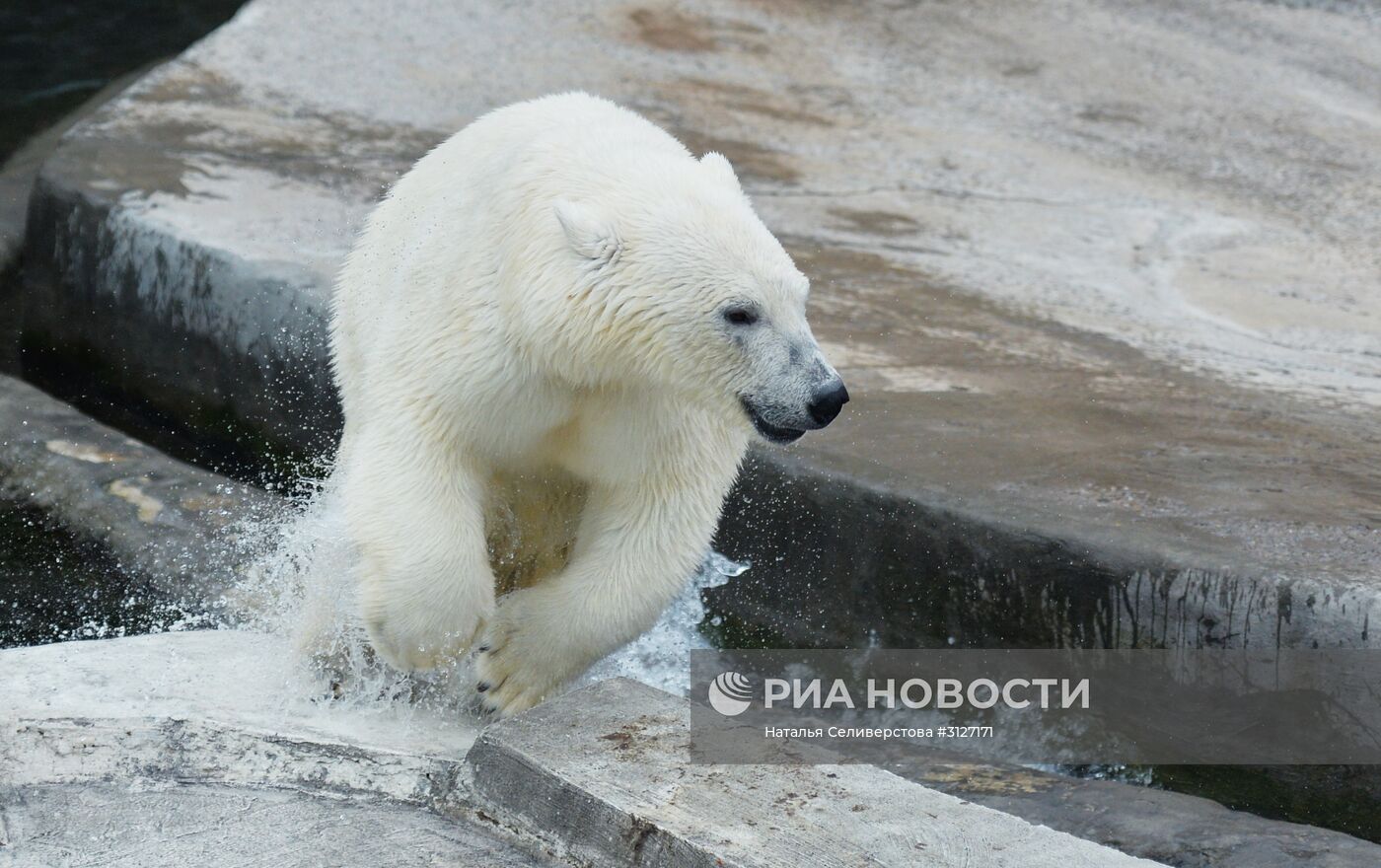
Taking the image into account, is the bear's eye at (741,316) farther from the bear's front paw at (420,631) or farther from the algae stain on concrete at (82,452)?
the algae stain on concrete at (82,452)

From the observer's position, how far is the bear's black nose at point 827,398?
2.77 metres

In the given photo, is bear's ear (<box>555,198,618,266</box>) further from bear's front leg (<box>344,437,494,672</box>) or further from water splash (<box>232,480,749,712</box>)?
water splash (<box>232,480,749,712</box>)

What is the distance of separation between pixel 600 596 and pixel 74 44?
30.2ft

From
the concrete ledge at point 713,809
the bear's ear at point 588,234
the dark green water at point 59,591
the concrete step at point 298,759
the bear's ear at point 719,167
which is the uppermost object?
the bear's ear at point 719,167

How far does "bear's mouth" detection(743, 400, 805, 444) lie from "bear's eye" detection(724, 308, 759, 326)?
6.1 inches

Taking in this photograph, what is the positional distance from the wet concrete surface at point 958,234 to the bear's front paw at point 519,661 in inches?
44.8

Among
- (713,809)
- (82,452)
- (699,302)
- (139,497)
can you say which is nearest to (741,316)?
(699,302)

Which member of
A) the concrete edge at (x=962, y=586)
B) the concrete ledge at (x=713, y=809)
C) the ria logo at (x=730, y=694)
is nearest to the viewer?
the concrete ledge at (x=713, y=809)

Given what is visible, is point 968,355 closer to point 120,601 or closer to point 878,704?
point 878,704

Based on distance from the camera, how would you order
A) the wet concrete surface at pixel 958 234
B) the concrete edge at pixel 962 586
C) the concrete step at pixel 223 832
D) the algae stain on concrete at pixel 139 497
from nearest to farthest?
the concrete step at pixel 223 832
the concrete edge at pixel 962 586
the wet concrete surface at pixel 958 234
the algae stain on concrete at pixel 139 497

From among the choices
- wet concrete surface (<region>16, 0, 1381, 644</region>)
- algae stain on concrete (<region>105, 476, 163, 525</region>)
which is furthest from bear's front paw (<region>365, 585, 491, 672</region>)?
algae stain on concrete (<region>105, 476, 163, 525</region>)

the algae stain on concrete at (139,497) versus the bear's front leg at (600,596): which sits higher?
the bear's front leg at (600,596)

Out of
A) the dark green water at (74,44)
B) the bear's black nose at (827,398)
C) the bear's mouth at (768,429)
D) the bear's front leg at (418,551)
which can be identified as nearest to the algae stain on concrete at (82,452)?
the bear's front leg at (418,551)

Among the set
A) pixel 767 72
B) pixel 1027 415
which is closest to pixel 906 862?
pixel 1027 415
